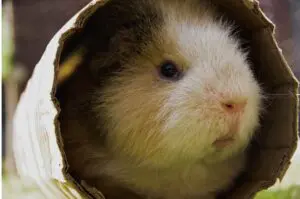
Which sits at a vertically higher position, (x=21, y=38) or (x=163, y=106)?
(x=163, y=106)

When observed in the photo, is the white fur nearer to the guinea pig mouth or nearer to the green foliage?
the guinea pig mouth

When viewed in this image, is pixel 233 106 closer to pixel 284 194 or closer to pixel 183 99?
pixel 183 99

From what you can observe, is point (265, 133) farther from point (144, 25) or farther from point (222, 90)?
point (144, 25)

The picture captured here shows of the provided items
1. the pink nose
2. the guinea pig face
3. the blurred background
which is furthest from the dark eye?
the blurred background

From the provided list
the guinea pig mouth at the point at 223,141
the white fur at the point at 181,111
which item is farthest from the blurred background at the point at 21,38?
the guinea pig mouth at the point at 223,141

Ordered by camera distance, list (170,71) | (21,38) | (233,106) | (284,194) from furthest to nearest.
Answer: (21,38), (284,194), (170,71), (233,106)

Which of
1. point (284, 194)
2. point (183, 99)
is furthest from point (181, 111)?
point (284, 194)

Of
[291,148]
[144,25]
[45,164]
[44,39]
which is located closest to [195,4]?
[144,25]
